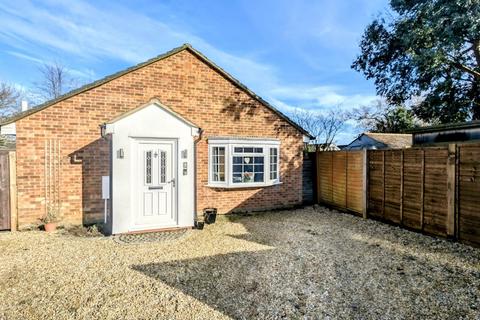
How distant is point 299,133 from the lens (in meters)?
10.9

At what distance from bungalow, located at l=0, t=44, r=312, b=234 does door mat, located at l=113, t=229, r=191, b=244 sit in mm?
254

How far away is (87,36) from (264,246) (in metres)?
10.3

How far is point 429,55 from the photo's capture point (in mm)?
11266

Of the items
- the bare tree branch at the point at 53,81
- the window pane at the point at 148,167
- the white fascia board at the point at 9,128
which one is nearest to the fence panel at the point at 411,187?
the window pane at the point at 148,167

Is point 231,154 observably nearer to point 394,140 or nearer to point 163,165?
point 163,165

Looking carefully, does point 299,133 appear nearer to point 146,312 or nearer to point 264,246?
point 264,246

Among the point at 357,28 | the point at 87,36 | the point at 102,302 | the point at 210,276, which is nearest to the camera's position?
the point at 102,302

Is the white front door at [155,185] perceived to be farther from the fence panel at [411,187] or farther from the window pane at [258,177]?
the fence panel at [411,187]

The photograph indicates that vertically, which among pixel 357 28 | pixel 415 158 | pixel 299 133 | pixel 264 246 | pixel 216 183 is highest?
pixel 357 28

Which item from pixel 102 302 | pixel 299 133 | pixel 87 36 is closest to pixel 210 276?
pixel 102 302

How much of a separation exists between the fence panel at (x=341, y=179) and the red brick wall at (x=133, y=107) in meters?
1.12

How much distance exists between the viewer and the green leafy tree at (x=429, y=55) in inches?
438

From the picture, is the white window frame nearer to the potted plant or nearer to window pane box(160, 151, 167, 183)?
window pane box(160, 151, 167, 183)

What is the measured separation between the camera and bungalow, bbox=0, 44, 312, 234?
7391 millimetres
